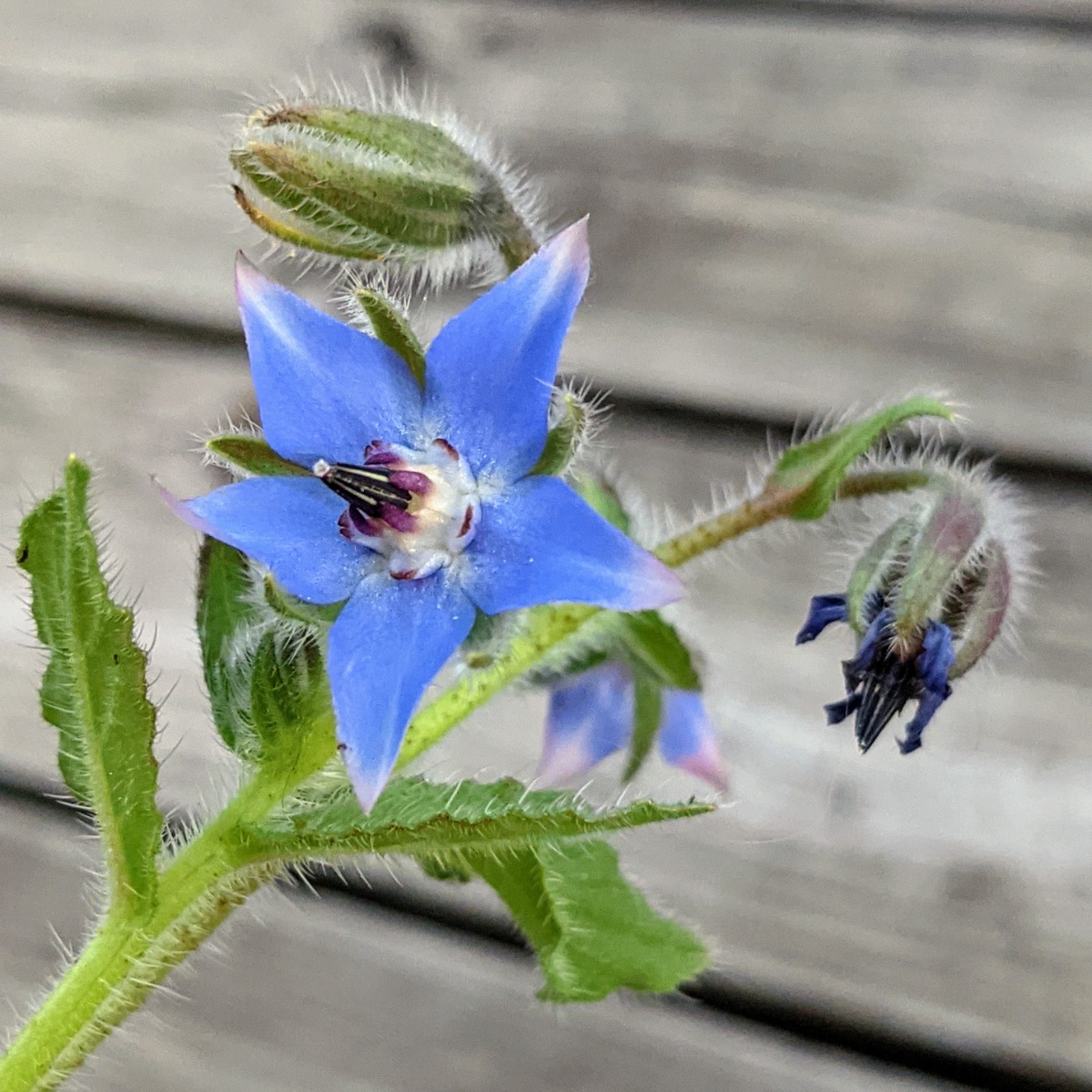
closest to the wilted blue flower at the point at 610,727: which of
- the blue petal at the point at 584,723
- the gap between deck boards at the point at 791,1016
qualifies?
the blue petal at the point at 584,723

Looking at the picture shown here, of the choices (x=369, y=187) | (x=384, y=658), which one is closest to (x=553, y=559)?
(x=384, y=658)

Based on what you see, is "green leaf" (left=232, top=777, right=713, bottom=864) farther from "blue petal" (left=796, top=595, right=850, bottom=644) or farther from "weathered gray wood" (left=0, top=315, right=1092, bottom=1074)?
"weathered gray wood" (left=0, top=315, right=1092, bottom=1074)

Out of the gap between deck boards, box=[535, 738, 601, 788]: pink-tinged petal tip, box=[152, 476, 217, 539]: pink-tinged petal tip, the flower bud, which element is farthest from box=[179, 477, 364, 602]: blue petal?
the gap between deck boards

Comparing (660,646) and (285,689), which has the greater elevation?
(660,646)

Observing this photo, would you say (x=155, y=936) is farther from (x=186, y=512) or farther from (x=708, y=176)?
A: (x=708, y=176)

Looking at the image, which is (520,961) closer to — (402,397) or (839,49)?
(402,397)

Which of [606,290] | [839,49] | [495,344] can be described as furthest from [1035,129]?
[495,344]
